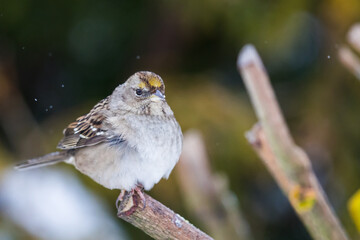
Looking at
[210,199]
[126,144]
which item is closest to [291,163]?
[126,144]

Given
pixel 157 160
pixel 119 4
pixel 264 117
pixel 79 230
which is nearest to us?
pixel 157 160

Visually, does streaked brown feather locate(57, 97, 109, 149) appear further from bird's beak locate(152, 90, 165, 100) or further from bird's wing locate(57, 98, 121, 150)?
bird's beak locate(152, 90, 165, 100)

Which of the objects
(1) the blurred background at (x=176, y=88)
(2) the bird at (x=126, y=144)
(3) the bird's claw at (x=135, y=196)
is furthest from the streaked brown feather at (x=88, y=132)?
(1) the blurred background at (x=176, y=88)

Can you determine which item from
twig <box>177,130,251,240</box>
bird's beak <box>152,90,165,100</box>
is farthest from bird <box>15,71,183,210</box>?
twig <box>177,130,251,240</box>

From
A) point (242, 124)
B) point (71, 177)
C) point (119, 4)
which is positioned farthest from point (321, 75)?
point (71, 177)

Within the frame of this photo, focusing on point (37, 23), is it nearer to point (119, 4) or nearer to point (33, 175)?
point (119, 4)

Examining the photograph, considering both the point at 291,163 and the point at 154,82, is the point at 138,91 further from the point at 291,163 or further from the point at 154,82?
the point at 291,163
